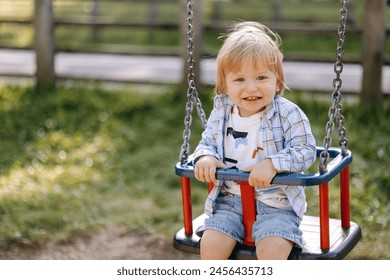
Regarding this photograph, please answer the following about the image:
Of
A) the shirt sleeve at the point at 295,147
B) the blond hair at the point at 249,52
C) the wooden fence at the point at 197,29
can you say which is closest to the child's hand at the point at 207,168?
the shirt sleeve at the point at 295,147

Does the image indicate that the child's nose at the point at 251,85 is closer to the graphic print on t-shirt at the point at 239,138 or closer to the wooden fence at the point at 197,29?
the graphic print on t-shirt at the point at 239,138

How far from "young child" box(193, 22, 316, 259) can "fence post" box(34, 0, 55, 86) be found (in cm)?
478

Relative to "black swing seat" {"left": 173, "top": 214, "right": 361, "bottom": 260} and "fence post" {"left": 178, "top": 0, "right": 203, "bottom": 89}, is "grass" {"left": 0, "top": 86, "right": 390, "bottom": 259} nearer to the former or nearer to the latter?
"fence post" {"left": 178, "top": 0, "right": 203, "bottom": 89}

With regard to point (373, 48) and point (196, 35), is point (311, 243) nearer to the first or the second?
point (373, 48)

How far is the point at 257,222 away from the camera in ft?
9.87

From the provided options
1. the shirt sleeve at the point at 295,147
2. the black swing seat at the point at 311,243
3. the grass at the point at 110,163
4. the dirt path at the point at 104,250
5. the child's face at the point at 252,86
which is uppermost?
→ the child's face at the point at 252,86

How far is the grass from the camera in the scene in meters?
4.80

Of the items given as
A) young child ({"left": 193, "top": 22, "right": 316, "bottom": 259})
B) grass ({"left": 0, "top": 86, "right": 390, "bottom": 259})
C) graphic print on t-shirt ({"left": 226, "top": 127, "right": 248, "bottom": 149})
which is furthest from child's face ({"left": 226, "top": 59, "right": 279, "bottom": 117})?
grass ({"left": 0, "top": 86, "right": 390, "bottom": 259})

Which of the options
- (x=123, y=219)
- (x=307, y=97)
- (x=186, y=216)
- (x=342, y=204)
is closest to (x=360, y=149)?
(x=307, y=97)

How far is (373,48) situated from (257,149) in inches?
151

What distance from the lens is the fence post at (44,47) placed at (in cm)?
761

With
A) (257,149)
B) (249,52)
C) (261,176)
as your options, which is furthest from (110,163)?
(261,176)

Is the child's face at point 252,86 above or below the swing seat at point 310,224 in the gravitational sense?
above

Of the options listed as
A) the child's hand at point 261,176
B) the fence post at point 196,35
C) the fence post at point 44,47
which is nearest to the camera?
the child's hand at point 261,176
